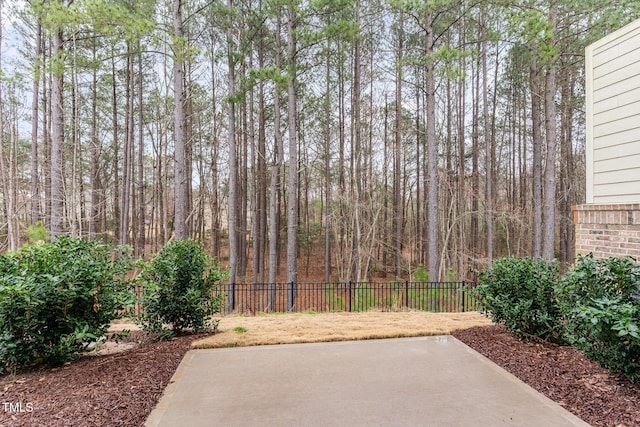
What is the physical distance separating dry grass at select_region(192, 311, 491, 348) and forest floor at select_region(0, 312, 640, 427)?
29 millimetres

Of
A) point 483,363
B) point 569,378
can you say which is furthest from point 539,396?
point 483,363

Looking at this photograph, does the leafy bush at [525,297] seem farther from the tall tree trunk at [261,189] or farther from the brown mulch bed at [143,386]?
the tall tree trunk at [261,189]

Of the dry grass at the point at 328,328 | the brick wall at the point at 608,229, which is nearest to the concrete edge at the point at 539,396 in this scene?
the dry grass at the point at 328,328

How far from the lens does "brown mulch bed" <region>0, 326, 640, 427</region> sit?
2336 mm

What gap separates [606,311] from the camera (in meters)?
2.53

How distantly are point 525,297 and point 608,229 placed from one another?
127 cm

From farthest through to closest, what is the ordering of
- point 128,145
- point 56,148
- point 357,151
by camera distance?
point 357,151, point 128,145, point 56,148

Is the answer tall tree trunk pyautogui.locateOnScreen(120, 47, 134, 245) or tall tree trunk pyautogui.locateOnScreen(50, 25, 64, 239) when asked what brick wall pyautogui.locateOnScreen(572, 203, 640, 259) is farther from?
tall tree trunk pyautogui.locateOnScreen(120, 47, 134, 245)

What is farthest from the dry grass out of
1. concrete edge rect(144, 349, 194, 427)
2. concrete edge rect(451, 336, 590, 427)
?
concrete edge rect(451, 336, 590, 427)

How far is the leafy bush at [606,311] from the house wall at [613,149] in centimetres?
100

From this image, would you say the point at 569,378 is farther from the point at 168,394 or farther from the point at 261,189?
the point at 261,189

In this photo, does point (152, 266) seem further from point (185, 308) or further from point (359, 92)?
point (359, 92)

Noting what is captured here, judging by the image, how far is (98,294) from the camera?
3.35 meters

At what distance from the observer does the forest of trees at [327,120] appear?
28.2 ft
